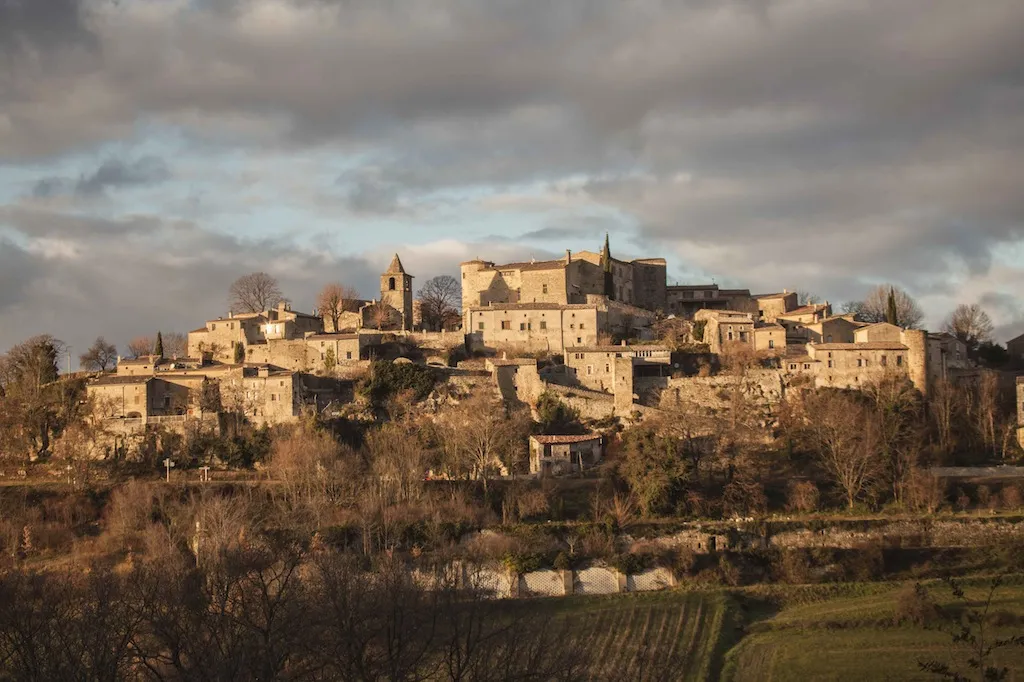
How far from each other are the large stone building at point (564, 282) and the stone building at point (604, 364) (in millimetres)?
9429

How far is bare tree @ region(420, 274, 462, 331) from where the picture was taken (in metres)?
73.2

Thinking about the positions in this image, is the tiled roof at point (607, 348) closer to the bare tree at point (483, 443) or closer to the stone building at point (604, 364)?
the stone building at point (604, 364)

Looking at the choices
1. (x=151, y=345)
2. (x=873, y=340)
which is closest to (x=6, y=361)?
(x=151, y=345)

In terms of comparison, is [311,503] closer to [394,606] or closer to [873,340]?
[394,606]

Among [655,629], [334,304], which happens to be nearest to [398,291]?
[334,304]

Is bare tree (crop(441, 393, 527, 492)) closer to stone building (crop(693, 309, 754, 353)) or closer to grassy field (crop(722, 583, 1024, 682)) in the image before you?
stone building (crop(693, 309, 754, 353))

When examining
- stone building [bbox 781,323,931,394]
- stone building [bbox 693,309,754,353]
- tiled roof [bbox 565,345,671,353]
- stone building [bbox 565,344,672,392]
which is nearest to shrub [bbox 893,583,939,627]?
stone building [bbox 781,323,931,394]

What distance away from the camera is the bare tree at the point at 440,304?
7325 centimetres

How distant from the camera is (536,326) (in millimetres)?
62906

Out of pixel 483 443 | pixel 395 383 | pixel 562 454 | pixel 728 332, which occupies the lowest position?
pixel 562 454

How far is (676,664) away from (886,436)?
2092 centimetres

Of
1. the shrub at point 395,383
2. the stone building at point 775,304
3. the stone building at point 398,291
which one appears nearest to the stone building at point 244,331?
the stone building at point 398,291

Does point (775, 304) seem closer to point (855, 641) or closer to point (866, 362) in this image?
point (866, 362)

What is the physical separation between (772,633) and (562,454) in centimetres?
1520
